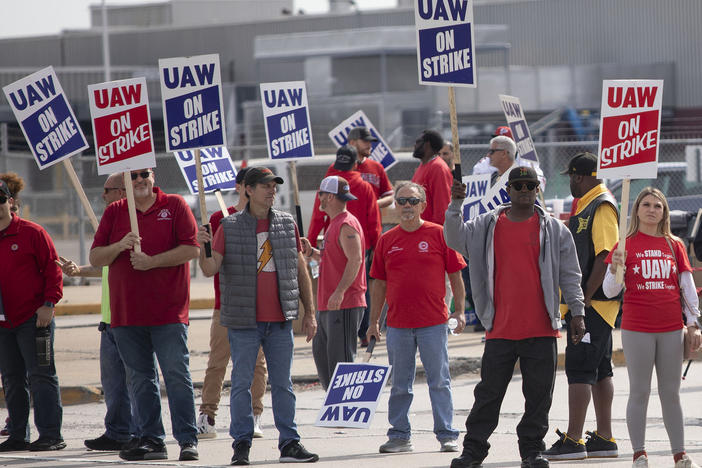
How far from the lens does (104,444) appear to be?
8.90 m

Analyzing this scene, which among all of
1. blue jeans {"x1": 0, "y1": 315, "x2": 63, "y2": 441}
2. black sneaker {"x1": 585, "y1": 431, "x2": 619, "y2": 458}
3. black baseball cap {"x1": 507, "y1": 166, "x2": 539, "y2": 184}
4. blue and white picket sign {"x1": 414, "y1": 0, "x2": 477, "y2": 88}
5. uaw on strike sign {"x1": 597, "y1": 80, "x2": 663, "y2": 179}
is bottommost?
black sneaker {"x1": 585, "y1": 431, "x2": 619, "y2": 458}

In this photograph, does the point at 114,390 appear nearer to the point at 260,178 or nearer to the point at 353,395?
the point at 353,395

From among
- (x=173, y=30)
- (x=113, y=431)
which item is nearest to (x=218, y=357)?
(x=113, y=431)

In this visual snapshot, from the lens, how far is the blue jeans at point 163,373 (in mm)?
8250

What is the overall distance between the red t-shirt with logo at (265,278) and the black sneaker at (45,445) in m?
1.99

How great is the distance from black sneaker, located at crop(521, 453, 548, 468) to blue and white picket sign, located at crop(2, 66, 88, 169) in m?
4.25

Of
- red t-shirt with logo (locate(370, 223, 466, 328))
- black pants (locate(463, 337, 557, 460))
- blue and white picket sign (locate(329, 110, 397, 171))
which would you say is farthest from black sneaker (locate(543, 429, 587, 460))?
blue and white picket sign (locate(329, 110, 397, 171))

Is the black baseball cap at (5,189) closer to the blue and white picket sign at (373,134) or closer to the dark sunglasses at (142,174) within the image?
the dark sunglasses at (142,174)

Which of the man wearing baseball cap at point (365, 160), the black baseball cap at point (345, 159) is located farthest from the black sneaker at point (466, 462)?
the man wearing baseball cap at point (365, 160)

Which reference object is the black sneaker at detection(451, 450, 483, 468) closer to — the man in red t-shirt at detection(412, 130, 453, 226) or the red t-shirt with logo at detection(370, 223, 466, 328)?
the red t-shirt with logo at detection(370, 223, 466, 328)

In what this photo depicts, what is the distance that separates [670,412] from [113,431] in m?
3.91

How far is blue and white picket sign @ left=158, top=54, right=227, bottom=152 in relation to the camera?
876 cm

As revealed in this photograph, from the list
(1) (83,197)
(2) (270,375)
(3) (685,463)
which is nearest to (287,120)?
(1) (83,197)

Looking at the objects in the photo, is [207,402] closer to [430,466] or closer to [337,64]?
[430,466]
